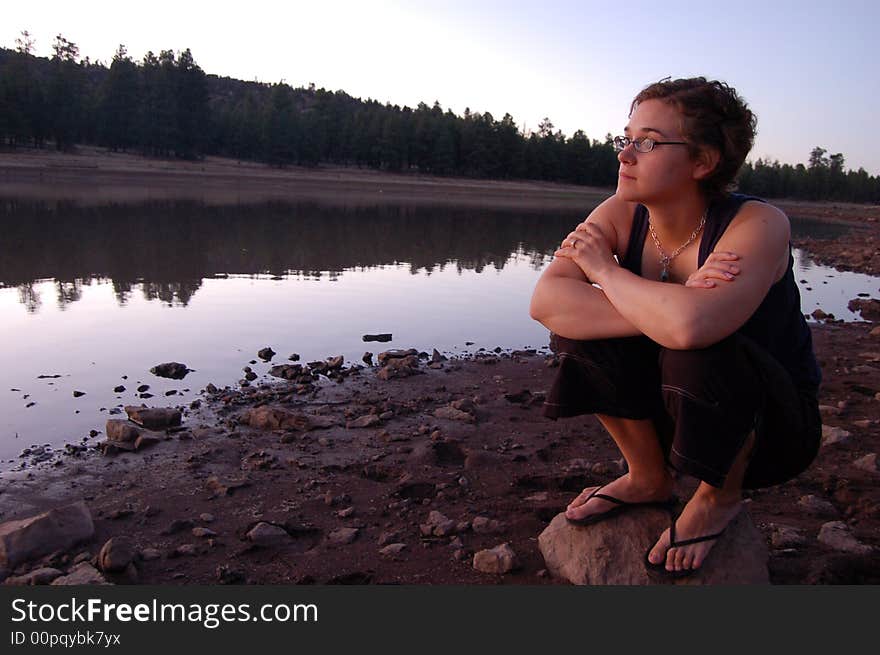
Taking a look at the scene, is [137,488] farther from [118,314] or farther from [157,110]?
[157,110]

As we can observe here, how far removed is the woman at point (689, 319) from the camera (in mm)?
2297

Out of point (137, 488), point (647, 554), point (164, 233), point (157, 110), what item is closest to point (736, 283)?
point (647, 554)

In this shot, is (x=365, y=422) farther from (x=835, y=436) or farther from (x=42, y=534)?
(x=835, y=436)

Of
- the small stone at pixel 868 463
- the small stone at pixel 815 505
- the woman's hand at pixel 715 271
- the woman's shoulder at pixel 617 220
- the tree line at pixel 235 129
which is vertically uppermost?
the tree line at pixel 235 129

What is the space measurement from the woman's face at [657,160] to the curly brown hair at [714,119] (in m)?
0.03

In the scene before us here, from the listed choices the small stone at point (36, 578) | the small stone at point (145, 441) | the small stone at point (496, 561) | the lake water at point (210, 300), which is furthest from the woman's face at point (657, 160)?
the lake water at point (210, 300)

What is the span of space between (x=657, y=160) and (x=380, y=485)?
219cm

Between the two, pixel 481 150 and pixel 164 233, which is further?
pixel 481 150

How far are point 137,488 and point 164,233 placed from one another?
13271mm

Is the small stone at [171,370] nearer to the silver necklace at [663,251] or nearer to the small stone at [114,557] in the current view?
the small stone at [114,557]

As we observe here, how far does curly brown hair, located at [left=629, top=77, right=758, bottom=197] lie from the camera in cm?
244

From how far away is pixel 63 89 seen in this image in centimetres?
5916

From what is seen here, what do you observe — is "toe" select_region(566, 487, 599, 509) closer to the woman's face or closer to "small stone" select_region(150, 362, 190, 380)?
the woman's face

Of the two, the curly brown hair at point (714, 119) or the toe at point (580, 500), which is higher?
the curly brown hair at point (714, 119)
